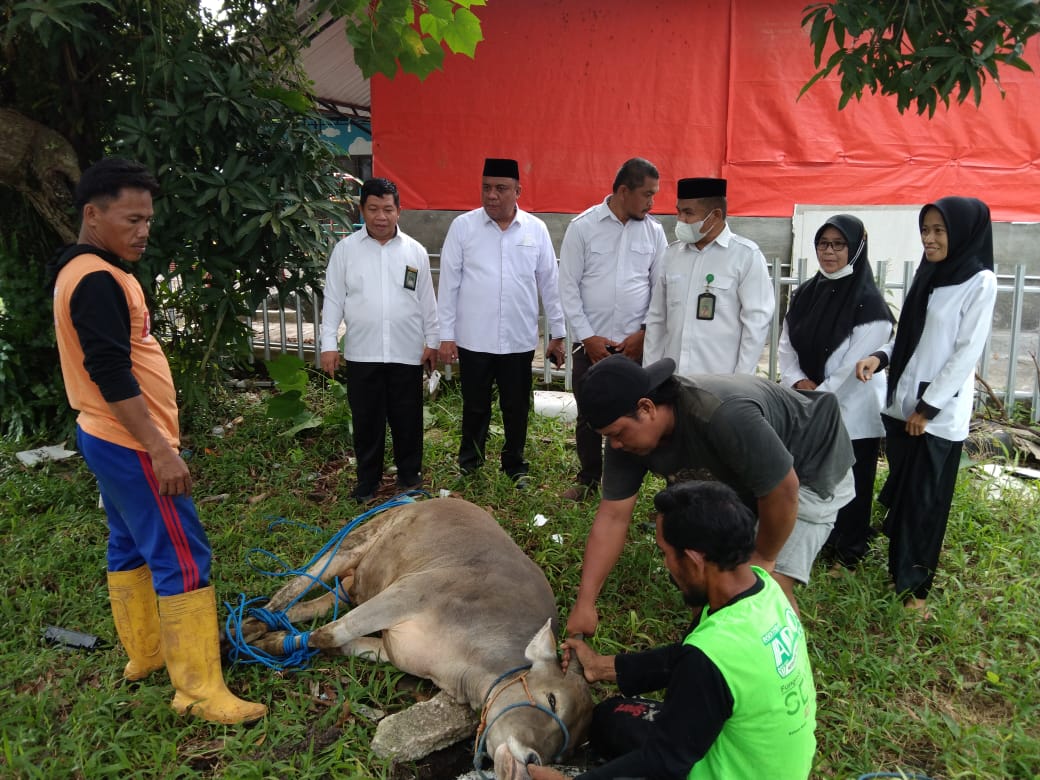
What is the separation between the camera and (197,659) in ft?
10.3

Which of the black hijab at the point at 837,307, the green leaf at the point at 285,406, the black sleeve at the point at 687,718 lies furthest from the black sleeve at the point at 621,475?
the green leaf at the point at 285,406

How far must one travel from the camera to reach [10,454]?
5.96 metres

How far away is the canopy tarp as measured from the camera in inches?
341

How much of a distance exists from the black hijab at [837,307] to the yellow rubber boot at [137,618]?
3.60 m

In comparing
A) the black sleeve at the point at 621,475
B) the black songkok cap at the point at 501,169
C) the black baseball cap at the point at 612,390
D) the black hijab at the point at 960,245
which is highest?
the black songkok cap at the point at 501,169

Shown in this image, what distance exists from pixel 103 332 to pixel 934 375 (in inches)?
149

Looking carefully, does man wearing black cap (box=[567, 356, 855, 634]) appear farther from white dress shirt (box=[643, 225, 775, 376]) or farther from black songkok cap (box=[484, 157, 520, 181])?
black songkok cap (box=[484, 157, 520, 181])

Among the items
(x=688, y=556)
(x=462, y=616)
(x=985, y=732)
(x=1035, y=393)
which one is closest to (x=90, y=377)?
(x=462, y=616)

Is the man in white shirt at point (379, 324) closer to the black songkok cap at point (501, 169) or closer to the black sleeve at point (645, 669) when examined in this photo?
the black songkok cap at point (501, 169)

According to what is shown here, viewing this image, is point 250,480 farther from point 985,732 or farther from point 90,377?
point 985,732

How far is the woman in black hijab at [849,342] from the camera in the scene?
4.40 metres

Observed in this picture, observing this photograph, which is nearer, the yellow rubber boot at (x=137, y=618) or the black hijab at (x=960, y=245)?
the yellow rubber boot at (x=137, y=618)

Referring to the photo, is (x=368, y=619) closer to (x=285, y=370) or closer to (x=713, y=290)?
(x=713, y=290)

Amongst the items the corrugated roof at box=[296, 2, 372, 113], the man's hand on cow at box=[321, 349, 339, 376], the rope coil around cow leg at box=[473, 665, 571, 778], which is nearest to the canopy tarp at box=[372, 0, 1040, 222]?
the corrugated roof at box=[296, 2, 372, 113]
